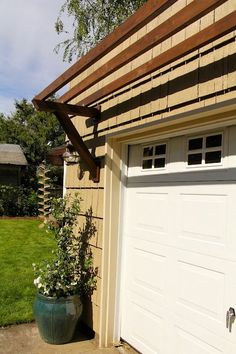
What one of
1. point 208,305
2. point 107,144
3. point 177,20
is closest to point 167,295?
point 208,305

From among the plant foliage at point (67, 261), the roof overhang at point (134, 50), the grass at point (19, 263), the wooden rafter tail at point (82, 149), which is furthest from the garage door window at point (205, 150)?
the grass at point (19, 263)

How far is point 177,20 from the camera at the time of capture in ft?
8.63

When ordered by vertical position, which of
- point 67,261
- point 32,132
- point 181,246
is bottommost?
point 67,261

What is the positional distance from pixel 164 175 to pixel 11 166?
15.5m

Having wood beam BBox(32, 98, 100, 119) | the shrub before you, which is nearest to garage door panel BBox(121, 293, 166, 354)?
wood beam BBox(32, 98, 100, 119)

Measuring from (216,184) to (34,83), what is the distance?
2714 centimetres

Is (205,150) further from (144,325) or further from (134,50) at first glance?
(144,325)

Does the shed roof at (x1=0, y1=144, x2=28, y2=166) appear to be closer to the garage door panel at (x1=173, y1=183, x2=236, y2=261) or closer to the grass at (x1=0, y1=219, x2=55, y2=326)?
the grass at (x1=0, y1=219, x2=55, y2=326)

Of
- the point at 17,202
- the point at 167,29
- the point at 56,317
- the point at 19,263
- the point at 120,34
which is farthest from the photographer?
the point at 17,202

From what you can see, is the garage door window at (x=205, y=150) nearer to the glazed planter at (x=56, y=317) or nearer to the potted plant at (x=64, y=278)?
the potted plant at (x=64, y=278)

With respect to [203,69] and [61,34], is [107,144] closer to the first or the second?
[203,69]

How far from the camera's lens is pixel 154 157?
13.3 ft

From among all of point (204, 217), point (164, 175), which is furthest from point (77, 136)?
point (204, 217)

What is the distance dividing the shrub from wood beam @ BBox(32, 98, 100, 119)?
10839 mm
